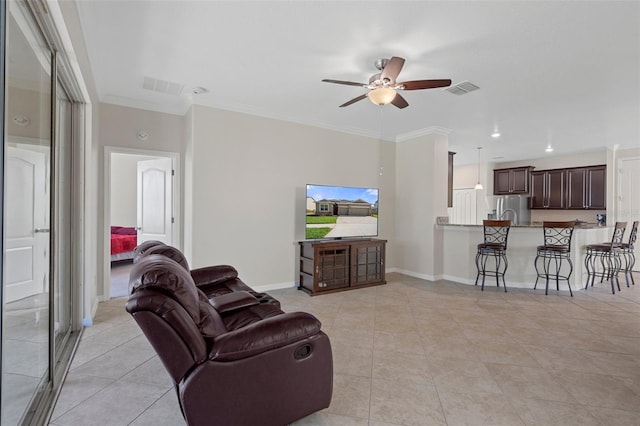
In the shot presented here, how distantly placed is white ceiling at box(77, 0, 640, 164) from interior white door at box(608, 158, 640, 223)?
7.19ft

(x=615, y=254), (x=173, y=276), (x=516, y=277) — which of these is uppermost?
(x=173, y=276)

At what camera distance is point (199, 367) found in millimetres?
1448

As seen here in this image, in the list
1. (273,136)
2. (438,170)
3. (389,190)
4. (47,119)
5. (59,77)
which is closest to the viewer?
(47,119)

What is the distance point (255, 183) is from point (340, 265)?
5.73 feet

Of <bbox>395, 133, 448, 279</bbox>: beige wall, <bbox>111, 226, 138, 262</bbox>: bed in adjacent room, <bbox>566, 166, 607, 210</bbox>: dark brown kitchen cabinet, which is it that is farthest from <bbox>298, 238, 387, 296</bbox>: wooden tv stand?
<bbox>566, 166, 607, 210</bbox>: dark brown kitchen cabinet

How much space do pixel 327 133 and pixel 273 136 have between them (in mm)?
991

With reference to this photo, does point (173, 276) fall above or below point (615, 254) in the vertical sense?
above

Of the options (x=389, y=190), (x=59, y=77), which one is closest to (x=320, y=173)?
(x=389, y=190)

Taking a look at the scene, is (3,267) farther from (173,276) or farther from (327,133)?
(327,133)

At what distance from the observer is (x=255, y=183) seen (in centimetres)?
451

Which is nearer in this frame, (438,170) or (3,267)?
(3,267)

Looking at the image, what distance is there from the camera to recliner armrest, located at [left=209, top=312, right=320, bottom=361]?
4.93ft

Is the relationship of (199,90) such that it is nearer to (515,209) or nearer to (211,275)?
(211,275)

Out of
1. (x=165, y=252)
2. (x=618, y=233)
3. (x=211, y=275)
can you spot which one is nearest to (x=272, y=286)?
(x=211, y=275)
